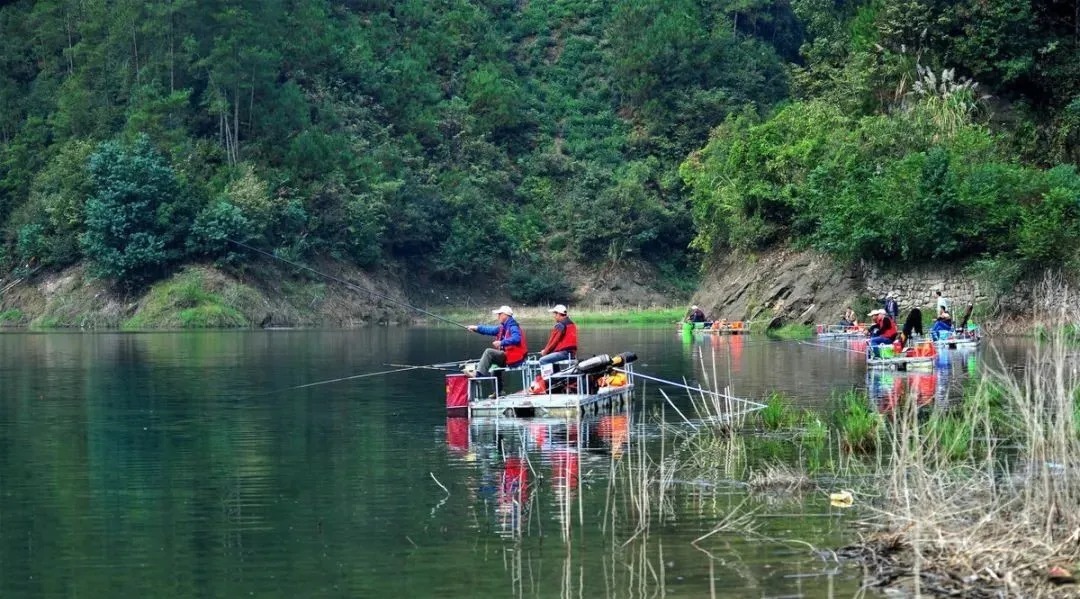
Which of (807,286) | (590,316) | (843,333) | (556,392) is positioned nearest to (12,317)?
(590,316)

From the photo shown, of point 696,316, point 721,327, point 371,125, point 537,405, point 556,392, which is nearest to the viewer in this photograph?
point 537,405

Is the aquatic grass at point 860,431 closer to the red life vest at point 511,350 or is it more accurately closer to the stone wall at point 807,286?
the red life vest at point 511,350

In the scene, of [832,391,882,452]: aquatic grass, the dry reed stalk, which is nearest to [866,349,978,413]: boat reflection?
[832,391,882,452]: aquatic grass

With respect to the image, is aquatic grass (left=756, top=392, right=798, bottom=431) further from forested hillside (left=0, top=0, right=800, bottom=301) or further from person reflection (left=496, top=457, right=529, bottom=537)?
forested hillside (left=0, top=0, right=800, bottom=301)

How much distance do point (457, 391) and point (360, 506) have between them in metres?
11.9

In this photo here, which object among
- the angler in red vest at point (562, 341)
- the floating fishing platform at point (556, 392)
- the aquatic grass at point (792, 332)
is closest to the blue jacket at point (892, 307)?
the aquatic grass at point (792, 332)

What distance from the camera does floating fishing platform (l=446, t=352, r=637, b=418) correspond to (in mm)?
28766

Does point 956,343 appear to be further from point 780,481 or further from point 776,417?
point 780,481

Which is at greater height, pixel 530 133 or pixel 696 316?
pixel 530 133

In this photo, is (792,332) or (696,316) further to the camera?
(696,316)

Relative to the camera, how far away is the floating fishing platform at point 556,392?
28766 millimetres

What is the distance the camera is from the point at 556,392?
3070 centimetres

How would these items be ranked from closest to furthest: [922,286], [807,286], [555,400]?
[555,400], [922,286], [807,286]

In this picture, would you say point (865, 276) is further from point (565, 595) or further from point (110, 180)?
point (565, 595)
